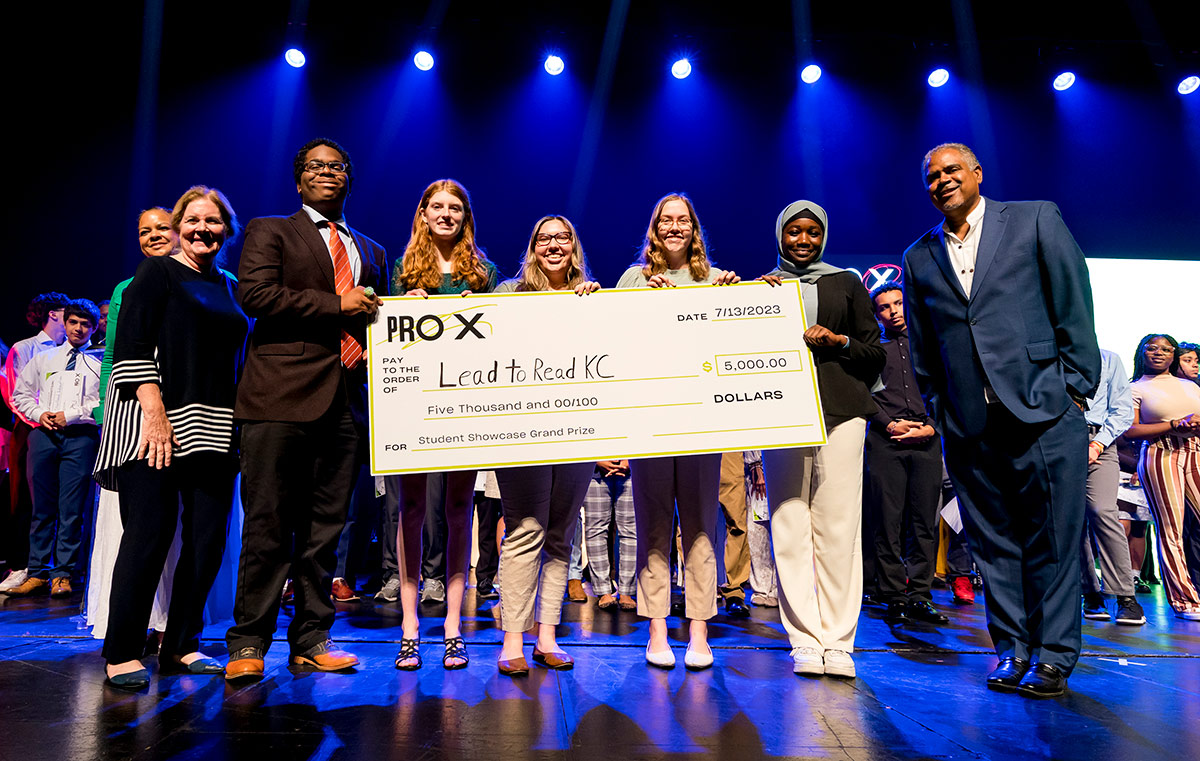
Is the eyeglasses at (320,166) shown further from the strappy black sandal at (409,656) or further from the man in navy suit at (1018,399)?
the man in navy suit at (1018,399)

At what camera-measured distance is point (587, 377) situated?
2451mm

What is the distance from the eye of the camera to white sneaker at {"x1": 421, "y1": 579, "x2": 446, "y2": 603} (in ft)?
14.0

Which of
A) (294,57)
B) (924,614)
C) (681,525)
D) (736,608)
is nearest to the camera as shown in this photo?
(681,525)

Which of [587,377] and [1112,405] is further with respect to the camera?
[1112,405]

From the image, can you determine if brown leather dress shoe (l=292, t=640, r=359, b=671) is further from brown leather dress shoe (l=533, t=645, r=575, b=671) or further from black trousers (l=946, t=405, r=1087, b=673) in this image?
black trousers (l=946, t=405, r=1087, b=673)

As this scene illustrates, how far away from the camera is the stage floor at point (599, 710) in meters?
1.73

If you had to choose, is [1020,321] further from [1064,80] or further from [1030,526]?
[1064,80]

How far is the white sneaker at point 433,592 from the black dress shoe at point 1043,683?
304 centimetres

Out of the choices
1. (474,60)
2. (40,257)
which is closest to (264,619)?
(40,257)

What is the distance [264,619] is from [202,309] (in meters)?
1.08

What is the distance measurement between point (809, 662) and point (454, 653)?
1246 mm

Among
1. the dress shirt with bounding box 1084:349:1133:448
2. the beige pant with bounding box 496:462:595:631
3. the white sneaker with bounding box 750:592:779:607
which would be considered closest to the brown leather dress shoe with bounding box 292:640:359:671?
the beige pant with bounding box 496:462:595:631

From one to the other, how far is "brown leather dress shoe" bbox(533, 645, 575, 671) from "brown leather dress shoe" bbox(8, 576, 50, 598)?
12.4 feet

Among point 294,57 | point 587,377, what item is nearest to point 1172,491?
point 587,377
